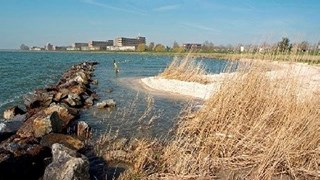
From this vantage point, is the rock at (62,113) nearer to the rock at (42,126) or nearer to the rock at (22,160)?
the rock at (42,126)

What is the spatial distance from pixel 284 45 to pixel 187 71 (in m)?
17.2

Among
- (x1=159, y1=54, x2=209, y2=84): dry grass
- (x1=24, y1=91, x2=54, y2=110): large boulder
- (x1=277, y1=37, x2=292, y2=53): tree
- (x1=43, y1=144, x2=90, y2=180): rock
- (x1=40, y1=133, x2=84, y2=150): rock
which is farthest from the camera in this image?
(x1=159, y1=54, x2=209, y2=84): dry grass

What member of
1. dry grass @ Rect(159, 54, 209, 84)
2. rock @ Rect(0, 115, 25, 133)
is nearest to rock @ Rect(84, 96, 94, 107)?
rock @ Rect(0, 115, 25, 133)

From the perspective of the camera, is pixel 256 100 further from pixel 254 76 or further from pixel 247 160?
pixel 247 160

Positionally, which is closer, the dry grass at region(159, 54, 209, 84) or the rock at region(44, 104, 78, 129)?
the rock at region(44, 104, 78, 129)

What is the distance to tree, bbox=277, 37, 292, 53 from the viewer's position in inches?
→ 385

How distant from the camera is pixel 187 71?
27250 millimetres

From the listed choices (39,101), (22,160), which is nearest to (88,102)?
(39,101)

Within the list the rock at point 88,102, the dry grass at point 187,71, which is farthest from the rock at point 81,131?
the dry grass at point 187,71

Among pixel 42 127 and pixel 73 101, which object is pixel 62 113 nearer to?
pixel 42 127

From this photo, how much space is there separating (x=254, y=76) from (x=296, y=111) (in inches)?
73.9

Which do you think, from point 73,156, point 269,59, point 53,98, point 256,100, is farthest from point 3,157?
point 53,98

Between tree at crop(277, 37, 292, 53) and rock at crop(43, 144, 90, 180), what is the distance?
6252 mm

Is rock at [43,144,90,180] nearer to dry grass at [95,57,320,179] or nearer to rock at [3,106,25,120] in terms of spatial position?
dry grass at [95,57,320,179]
